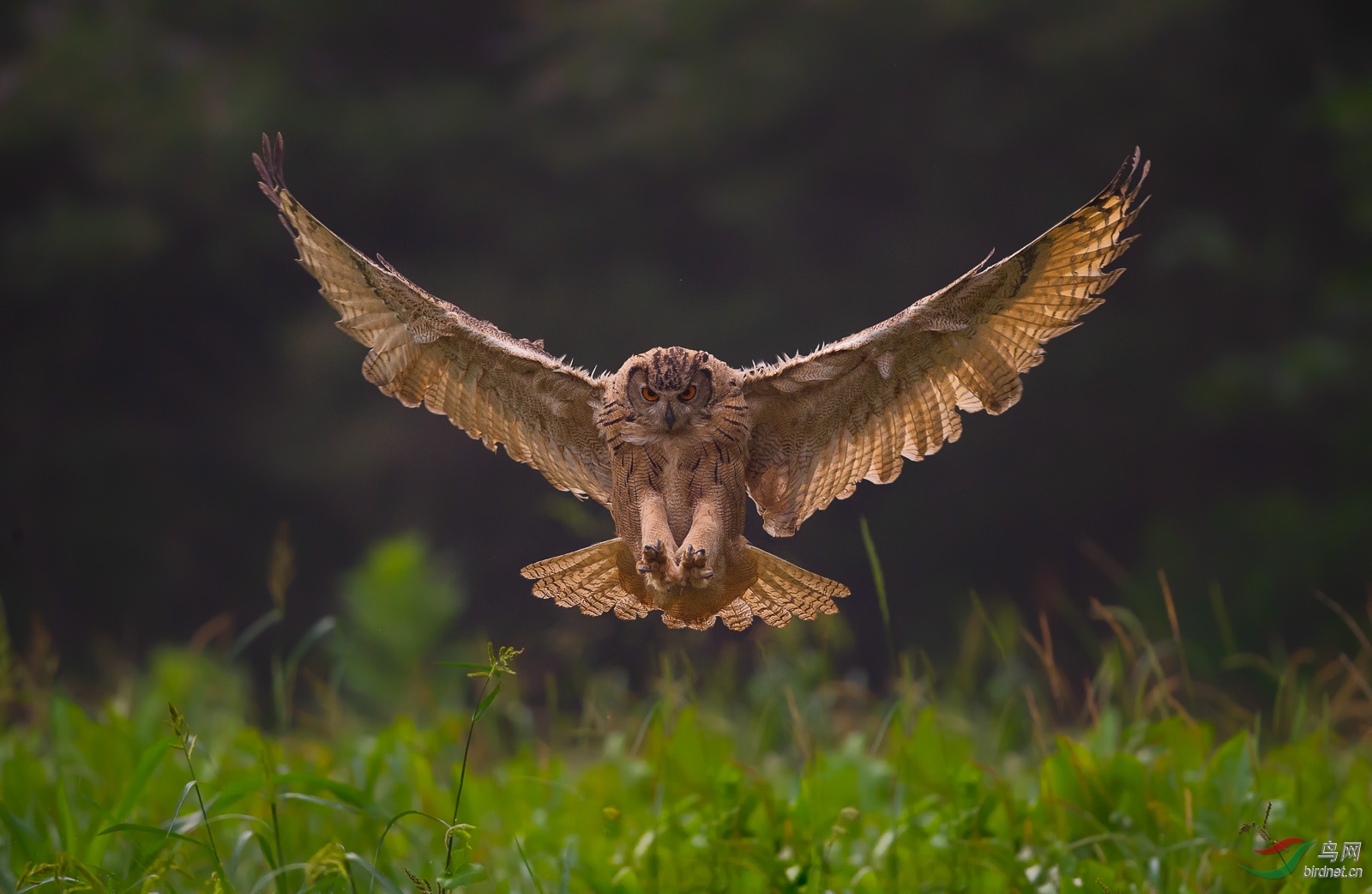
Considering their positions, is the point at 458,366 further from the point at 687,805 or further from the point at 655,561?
the point at 687,805

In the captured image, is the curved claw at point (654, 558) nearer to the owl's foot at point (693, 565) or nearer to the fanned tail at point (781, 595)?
the owl's foot at point (693, 565)

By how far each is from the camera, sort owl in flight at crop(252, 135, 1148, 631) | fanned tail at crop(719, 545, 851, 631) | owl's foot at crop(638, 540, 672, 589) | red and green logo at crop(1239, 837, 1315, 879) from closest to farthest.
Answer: owl's foot at crop(638, 540, 672, 589), owl in flight at crop(252, 135, 1148, 631), fanned tail at crop(719, 545, 851, 631), red and green logo at crop(1239, 837, 1315, 879)

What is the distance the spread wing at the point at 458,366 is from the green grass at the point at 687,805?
1.11ft

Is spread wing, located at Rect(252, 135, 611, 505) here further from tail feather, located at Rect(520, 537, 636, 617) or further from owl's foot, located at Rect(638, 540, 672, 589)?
owl's foot, located at Rect(638, 540, 672, 589)

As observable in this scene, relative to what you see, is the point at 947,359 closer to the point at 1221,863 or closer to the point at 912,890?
the point at 912,890

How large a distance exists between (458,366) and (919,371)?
2.07 feet

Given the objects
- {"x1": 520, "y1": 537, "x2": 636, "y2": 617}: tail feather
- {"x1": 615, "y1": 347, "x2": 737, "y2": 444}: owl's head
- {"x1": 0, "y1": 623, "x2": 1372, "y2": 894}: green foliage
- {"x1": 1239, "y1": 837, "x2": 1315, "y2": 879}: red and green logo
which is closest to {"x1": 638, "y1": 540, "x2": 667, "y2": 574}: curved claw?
{"x1": 615, "y1": 347, "x2": 737, "y2": 444}: owl's head

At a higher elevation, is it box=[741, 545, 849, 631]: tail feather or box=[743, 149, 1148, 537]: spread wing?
box=[743, 149, 1148, 537]: spread wing

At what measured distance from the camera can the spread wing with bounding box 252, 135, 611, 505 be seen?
4.18ft

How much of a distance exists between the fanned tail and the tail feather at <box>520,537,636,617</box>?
0.16 m

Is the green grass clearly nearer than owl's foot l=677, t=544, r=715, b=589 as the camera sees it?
No

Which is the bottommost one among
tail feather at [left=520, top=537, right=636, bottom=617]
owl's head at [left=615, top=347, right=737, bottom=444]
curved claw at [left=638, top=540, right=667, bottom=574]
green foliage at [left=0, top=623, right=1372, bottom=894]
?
green foliage at [left=0, top=623, right=1372, bottom=894]

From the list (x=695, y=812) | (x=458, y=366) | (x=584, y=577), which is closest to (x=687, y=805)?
(x=695, y=812)

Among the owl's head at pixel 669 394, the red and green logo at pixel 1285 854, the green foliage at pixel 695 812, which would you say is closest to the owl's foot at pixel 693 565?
the owl's head at pixel 669 394
